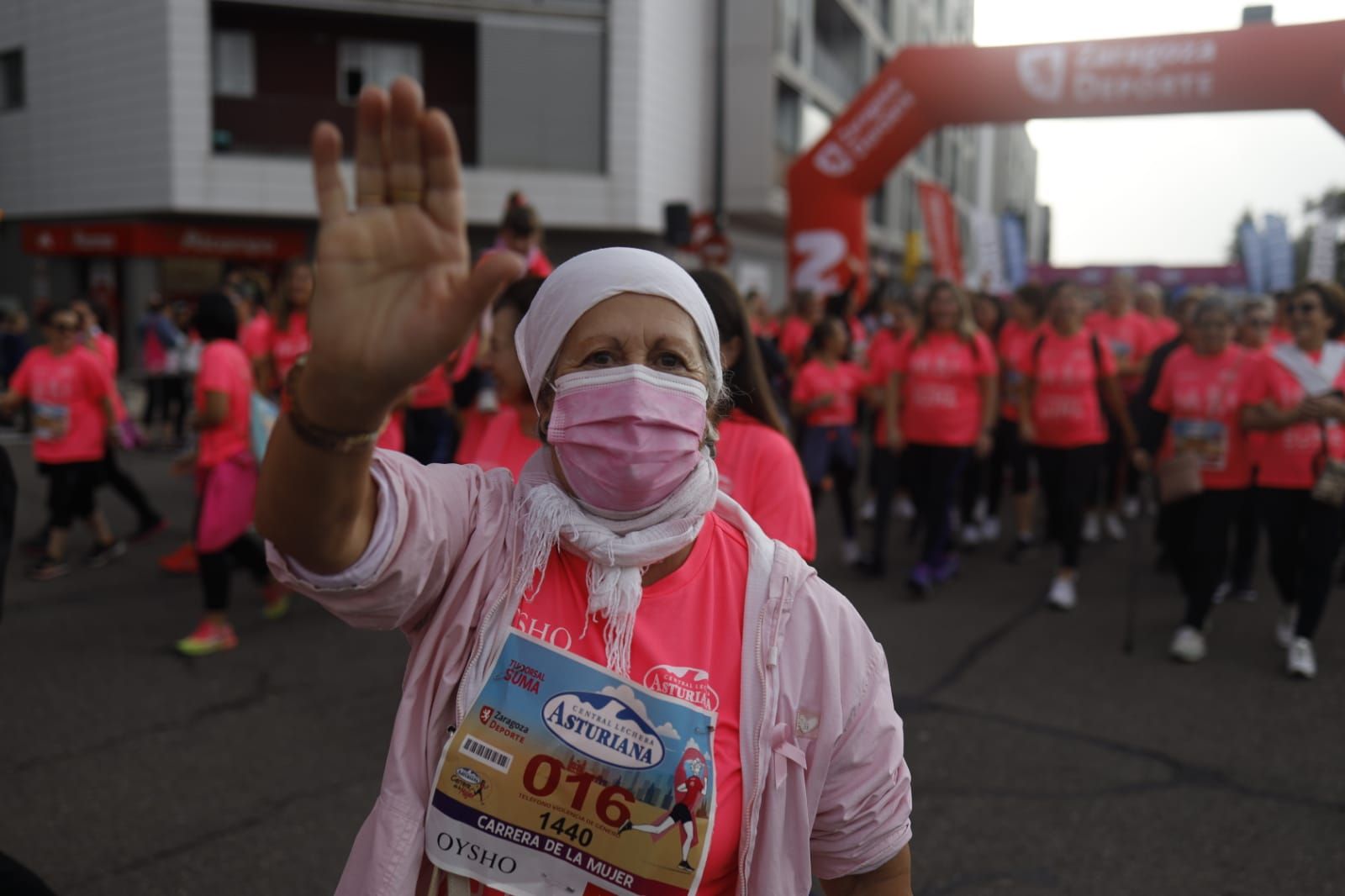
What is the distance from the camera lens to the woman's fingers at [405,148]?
1210 millimetres

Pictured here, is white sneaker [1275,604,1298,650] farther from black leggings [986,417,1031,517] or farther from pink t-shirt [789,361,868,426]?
pink t-shirt [789,361,868,426]

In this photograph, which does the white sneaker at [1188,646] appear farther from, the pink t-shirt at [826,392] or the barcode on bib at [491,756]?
the barcode on bib at [491,756]

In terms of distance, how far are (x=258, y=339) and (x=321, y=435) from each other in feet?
22.9

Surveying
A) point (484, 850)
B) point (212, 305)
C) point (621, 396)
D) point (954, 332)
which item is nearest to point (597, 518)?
point (621, 396)

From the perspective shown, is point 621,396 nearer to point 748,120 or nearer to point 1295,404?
point 1295,404

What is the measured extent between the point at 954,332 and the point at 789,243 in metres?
7.82

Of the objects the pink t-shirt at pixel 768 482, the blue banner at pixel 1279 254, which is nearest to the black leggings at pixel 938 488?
the pink t-shirt at pixel 768 482

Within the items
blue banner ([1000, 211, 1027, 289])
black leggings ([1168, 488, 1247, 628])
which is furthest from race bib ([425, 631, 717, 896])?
blue banner ([1000, 211, 1027, 289])

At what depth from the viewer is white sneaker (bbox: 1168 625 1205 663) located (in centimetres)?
585

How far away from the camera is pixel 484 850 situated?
1602 millimetres

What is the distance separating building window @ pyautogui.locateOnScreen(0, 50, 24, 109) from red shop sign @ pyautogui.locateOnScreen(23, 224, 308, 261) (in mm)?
3797

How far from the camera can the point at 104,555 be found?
7867mm

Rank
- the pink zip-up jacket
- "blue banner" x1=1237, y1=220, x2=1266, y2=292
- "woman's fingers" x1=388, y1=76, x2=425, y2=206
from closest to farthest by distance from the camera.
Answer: "woman's fingers" x1=388, y1=76, x2=425, y2=206 < the pink zip-up jacket < "blue banner" x1=1237, y1=220, x2=1266, y2=292

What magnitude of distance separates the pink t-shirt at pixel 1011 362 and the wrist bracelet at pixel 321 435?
7.98m
